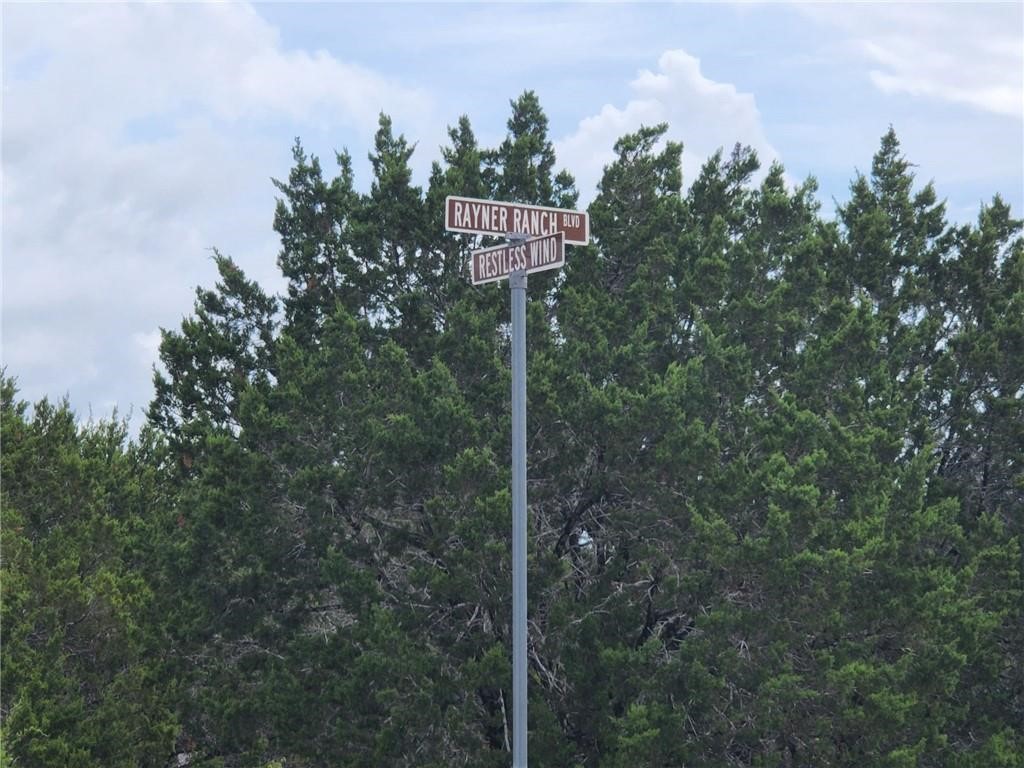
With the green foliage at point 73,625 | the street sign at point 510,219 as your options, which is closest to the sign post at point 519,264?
the street sign at point 510,219

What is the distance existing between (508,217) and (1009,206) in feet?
80.2

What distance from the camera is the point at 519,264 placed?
12.8m

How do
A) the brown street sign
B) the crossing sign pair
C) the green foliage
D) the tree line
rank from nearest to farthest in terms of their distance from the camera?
the brown street sign
the crossing sign pair
the tree line
the green foliage

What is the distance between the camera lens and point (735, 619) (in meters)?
24.2

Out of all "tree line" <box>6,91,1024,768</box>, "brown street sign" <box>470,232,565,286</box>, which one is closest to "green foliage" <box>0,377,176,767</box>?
"tree line" <box>6,91,1024,768</box>

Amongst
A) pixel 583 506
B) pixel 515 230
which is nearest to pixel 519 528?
pixel 515 230

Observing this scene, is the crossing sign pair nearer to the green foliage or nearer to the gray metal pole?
the gray metal pole

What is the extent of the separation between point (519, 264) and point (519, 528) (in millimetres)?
2423

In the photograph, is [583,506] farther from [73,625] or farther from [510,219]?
[510,219]

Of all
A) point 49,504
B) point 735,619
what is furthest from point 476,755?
point 49,504

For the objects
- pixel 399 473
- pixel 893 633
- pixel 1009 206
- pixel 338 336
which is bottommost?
pixel 893 633

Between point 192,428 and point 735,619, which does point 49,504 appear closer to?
point 192,428

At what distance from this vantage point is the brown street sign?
12.6 meters

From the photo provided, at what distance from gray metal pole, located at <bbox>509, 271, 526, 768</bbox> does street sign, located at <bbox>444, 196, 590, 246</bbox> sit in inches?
18.6
